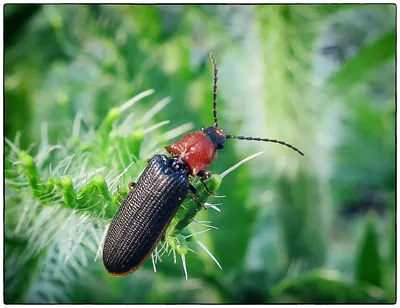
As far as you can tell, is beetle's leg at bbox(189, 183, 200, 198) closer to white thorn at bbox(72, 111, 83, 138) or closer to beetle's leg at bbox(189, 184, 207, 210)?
beetle's leg at bbox(189, 184, 207, 210)

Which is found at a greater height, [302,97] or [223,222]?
[302,97]

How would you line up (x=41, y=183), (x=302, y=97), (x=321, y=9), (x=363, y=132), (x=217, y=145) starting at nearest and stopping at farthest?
1. (x=41, y=183)
2. (x=217, y=145)
3. (x=321, y=9)
4. (x=302, y=97)
5. (x=363, y=132)

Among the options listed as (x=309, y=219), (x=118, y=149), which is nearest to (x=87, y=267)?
(x=118, y=149)

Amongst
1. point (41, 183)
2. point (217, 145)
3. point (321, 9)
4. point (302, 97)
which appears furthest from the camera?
point (302, 97)

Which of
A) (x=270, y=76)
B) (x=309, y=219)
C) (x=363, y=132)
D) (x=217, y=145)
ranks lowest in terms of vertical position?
(x=309, y=219)

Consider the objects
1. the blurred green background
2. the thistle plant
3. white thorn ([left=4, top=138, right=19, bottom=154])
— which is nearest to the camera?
the thistle plant

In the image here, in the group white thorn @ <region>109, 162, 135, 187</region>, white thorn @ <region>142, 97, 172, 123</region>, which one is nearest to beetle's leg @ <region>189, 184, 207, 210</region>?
white thorn @ <region>109, 162, 135, 187</region>

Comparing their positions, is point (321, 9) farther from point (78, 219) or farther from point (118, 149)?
point (78, 219)

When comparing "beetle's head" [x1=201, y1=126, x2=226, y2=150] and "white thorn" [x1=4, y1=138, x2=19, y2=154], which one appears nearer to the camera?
"beetle's head" [x1=201, y1=126, x2=226, y2=150]
